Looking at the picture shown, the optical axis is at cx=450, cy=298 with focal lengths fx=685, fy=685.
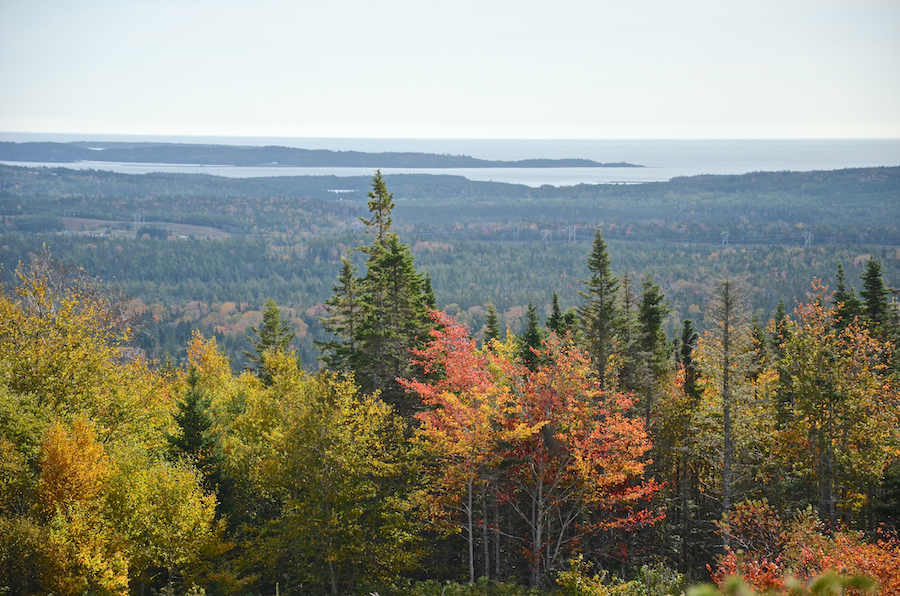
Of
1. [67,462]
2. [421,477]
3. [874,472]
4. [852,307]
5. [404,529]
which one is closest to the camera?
[67,462]

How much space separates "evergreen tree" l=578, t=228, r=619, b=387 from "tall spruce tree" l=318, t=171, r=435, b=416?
33.8 ft

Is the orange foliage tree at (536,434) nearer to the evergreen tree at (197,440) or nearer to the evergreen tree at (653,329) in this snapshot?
the evergreen tree at (197,440)

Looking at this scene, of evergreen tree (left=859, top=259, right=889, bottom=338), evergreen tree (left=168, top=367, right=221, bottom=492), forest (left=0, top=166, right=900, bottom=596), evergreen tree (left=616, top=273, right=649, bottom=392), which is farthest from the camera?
evergreen tree (left=859, top=259, right=889, bottom=338)

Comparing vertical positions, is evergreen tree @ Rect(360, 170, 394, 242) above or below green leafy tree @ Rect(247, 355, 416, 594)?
above

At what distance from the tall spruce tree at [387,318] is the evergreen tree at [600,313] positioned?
33.8ft

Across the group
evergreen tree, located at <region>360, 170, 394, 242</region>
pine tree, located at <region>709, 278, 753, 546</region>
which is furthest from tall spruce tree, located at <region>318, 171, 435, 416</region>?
pine tree, located at <region>709, 278, 753, 546</region>

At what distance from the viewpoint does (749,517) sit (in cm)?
2938

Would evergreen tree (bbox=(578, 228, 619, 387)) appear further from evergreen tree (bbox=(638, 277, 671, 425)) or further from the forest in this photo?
evergreen tree (bbox=(638, 277, 671, 425))

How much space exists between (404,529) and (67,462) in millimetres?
14563

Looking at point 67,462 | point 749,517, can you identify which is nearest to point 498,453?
point 749,517

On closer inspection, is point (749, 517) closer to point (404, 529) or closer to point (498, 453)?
point (498, 453)

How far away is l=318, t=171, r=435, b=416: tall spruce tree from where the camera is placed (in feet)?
130

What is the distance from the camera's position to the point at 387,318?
4062cm

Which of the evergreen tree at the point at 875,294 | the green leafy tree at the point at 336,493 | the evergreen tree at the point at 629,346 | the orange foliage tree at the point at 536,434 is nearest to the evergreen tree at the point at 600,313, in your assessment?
the evergreen tree at the point at 629,346
